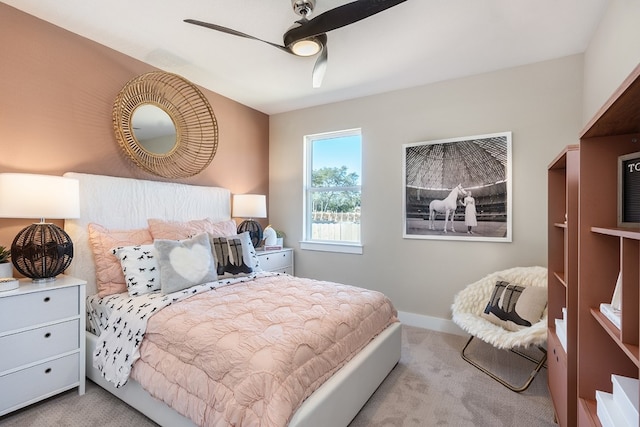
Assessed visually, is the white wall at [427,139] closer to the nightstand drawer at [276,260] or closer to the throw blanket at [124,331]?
the nightstand drawer at [276,260]

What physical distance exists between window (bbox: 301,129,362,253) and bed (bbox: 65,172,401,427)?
1099 millimetres

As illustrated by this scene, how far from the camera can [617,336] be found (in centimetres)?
103

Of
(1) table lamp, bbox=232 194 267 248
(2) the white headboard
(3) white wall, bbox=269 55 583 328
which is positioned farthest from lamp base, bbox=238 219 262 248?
(3) white wall, bbox=269 55 583 328

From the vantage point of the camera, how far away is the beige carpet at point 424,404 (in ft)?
5.76

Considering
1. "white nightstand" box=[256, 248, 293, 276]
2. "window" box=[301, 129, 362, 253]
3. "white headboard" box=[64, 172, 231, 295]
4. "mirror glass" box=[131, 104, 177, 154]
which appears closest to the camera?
"white headboard" box=[64, 172, 231, 295]

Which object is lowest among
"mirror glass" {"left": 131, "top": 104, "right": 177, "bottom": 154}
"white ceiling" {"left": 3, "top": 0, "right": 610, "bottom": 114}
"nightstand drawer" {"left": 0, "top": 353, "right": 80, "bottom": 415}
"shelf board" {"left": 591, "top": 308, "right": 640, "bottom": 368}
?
"nightstand drawer" {"left": 0, "top": 353, "right": 80, "bottom": 415}

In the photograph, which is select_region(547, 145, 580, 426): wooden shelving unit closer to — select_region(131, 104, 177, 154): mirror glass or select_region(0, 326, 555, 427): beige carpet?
select_region(0, 326, 555, 427): beige carpet

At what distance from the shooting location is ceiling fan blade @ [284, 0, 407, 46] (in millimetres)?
1489

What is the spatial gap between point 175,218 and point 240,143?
4.38 feet

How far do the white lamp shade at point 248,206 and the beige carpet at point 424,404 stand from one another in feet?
6.58

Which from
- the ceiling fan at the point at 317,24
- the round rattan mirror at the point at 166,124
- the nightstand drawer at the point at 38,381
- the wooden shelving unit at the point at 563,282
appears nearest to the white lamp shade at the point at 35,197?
the round rattan mirror at the point at 166,124

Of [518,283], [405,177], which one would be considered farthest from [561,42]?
[518,283]

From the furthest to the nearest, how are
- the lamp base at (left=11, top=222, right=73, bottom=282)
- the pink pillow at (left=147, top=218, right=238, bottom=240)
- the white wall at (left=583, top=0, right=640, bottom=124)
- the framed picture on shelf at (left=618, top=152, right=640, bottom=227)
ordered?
the pink pillow at (left=147, top=218, right=238, bottom=240) < the lamp base at (left=11, top=222, right=73, bottom=282) < the white wall at (left=583, top=0, right=640, bottom=124) < the framed picture on shelf at (left=618, top=152, right=640, bottom=227)

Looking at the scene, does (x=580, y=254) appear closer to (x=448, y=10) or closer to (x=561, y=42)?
(x=448, y=10)
